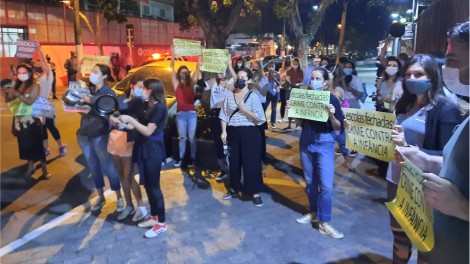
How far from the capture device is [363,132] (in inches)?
130

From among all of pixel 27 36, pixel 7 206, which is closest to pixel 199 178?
pixel 7 206

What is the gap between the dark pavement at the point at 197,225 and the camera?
13.2ft

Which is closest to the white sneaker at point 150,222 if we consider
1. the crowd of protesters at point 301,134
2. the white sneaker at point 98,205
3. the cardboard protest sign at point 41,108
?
the crowd of protesters at point 301,134

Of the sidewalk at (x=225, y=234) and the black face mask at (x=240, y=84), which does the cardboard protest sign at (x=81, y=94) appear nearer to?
the sidewalk at (x=225, y=234)

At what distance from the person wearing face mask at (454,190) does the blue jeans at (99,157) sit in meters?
4.03

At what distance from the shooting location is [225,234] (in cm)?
446

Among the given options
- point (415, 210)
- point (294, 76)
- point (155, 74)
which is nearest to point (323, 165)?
point (415, 210)

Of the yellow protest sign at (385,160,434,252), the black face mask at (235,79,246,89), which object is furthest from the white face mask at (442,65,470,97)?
the black face mask at (235,79,246,89)

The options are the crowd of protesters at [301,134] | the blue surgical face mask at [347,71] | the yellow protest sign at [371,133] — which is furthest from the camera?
Result: the blue surgical face mask at [347,71]

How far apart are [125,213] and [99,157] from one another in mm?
769

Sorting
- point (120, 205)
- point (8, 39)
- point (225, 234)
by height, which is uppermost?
point (8, 39)

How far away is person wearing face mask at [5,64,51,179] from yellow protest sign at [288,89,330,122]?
3.90 m

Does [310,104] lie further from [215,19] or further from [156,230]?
[215,19]

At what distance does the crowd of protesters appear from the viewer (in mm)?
1760
